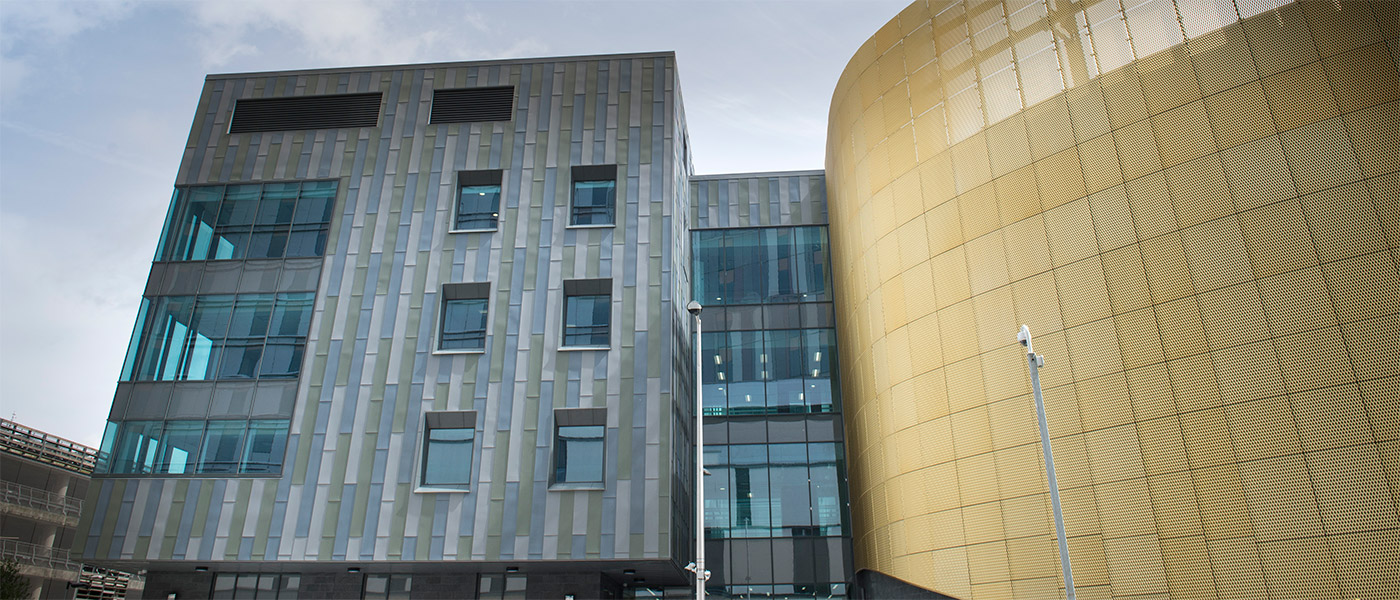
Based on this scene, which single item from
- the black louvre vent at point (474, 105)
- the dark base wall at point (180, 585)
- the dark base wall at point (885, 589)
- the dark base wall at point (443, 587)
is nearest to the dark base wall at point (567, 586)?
the dark base wall at point (443, 587)

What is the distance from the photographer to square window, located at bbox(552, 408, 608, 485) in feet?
92.1

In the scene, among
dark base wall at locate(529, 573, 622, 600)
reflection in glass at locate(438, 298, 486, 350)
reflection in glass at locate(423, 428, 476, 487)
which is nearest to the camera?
dark base wall at locate(529, 573, 622, 600)

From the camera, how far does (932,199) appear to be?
94.2 feet

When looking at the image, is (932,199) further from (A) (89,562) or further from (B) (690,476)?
(A) (89,562)

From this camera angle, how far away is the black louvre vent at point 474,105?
34250 mm

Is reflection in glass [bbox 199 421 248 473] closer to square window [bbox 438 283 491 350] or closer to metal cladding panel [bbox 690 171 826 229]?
square window [bbox 438 283 491 350]

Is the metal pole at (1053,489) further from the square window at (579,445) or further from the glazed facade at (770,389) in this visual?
the glazed facade at (770,389)

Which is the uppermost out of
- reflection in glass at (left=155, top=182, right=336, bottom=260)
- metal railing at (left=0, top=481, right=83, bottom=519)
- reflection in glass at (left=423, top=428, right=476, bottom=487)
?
reflection in glass at (left=155, top=182, right=336, bottom=260)

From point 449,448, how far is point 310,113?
52.0 ft

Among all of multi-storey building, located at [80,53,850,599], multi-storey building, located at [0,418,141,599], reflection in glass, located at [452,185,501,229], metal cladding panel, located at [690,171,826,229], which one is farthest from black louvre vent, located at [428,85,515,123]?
multi-storey building, located at [0,418,141,599]

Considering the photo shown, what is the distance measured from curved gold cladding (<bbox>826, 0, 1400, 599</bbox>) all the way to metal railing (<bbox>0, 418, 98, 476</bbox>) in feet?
152

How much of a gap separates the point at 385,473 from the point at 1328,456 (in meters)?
25.8

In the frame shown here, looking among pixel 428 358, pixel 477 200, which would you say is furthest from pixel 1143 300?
pixel 477 200

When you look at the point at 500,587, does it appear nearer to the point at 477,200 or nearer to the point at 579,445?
the point at 579,445
